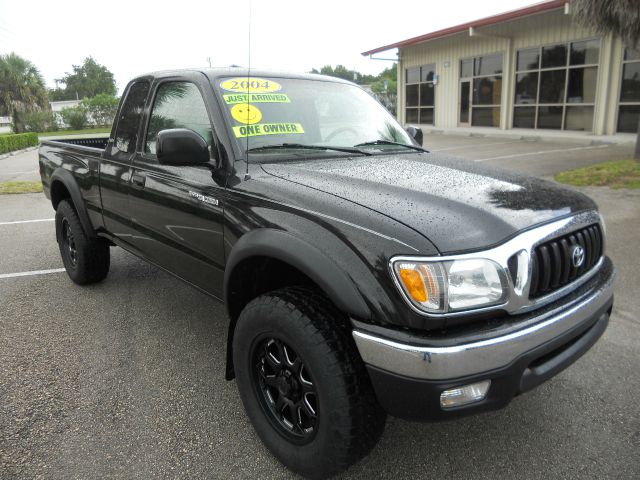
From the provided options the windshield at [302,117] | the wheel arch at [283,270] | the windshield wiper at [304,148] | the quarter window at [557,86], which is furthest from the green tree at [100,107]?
the wheel arch at [283,270]

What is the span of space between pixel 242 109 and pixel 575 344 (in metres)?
2.05

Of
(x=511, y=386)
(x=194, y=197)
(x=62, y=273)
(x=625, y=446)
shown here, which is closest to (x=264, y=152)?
(x=194, y=197)

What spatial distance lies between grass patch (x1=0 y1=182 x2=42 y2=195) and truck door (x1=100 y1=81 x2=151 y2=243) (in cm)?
813

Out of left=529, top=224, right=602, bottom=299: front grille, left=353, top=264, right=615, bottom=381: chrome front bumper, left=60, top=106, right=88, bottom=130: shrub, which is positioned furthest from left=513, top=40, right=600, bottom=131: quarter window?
left=60, top=106, right=88, bottom=130: shrub

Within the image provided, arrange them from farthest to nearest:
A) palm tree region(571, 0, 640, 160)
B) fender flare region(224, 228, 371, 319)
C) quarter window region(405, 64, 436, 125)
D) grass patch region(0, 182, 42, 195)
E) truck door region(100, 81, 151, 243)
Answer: quarter window region(405, 64, 436, 125) < grass patch region(0, 182, 42, 195) < palm tree region(571, 0, 640, 160) < truck door region(100, 81, 151, 243) < fender flare region(224, 228, 371, 319)

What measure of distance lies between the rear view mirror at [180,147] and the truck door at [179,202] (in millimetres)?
154

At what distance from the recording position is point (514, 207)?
83.2 inches

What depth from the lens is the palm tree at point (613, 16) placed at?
9586 millimetres

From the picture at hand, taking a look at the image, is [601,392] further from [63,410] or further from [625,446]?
[63,410]

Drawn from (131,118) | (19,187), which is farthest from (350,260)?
(19,187)

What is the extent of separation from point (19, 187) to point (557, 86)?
54.6 ft

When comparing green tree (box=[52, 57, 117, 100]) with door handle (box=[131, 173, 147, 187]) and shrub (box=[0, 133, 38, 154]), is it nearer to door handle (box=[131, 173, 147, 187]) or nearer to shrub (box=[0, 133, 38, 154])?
shrub (box=[0, 133, 38, 154])

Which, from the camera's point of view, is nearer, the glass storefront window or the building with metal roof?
the building with metal roof

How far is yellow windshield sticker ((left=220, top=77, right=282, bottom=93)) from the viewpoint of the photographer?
2.92 meters
